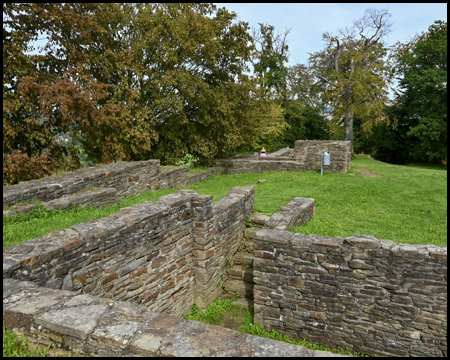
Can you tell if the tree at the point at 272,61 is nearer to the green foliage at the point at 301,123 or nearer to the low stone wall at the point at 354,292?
the green foliage at the point at 301,123

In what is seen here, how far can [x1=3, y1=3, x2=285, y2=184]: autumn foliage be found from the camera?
35.8 feet

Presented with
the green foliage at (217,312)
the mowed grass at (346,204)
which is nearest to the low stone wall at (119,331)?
the mowed grass at (346,204)

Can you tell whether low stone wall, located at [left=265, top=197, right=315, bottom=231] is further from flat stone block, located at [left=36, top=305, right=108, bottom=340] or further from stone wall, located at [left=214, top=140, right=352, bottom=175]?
stone wall, located at [left=214, top=140, right=352, bottom=175]

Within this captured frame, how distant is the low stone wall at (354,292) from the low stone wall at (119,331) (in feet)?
9.95

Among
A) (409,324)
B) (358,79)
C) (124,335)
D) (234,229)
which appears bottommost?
(409,324)

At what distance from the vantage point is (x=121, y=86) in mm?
14203

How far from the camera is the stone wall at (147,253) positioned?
3803 mm

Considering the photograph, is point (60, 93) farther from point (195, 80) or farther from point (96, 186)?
point (195, 80)

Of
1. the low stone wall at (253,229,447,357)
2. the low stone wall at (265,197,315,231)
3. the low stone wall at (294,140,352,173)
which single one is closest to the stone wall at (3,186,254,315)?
the low stone wall at (265,197,315,231)

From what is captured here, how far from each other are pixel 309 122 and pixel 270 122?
25.8 ft

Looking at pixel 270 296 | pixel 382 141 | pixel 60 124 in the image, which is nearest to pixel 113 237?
pixel 270 296

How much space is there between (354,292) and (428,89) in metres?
26.7

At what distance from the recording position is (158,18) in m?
14.5

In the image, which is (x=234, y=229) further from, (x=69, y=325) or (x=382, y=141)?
(x=382, y=141)
